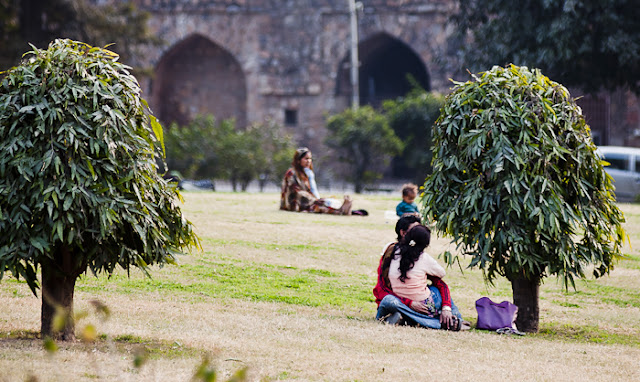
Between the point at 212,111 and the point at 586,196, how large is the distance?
23.1m

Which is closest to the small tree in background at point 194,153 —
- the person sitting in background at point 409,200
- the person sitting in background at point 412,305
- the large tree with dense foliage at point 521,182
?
the person sitting in background at point 409,200

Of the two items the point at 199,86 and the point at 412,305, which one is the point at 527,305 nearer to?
the point at 412,305

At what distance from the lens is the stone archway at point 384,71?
27.9m

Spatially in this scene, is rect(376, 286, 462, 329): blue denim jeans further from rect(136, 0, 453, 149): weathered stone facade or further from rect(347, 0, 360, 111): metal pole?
rect(347, 0, 360, 111): metal pole

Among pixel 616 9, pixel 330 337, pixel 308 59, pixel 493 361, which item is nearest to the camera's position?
pixel 493 361

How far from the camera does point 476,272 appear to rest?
905cm

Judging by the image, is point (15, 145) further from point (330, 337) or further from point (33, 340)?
point (330, 337)

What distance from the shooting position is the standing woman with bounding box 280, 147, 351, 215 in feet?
39.8

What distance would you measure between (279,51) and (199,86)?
10.8ft

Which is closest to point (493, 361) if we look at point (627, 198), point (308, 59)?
point (627, 198)

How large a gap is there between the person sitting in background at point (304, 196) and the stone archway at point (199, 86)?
1622 cm

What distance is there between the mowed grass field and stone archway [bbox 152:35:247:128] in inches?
728

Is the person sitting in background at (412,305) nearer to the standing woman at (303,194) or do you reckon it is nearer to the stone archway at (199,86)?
the standing woman at (303,194)

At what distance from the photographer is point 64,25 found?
64.5ft
